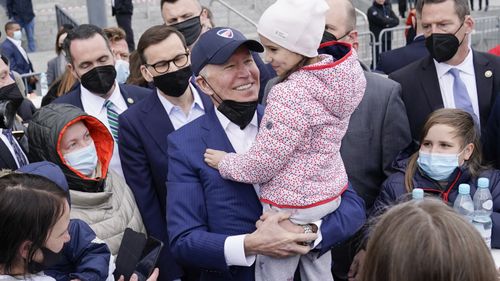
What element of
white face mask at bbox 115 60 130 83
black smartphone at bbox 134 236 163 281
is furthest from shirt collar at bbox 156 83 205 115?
white face mask at bbox 115 60 130 83

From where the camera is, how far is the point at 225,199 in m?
2.82

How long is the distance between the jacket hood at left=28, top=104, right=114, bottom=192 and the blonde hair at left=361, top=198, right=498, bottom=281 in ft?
5.89

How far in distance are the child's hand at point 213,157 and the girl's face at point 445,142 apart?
1350mm

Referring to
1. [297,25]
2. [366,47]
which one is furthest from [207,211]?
[366,47]

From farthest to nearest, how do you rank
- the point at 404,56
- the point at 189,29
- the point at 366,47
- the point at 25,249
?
the point at 366,47
the point at 404,56
the point at 189,29
the point at 25,249

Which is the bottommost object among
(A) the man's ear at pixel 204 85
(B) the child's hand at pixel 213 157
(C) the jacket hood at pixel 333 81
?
(B) the child's hand at pixel 213 157

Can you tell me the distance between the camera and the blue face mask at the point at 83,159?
332 centimetres

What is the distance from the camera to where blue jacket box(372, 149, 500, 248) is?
3.57 metres

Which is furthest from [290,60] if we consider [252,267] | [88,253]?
[88,253]

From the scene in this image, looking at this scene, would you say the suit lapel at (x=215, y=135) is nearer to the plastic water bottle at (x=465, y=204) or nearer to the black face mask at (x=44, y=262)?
the black face mask at (x=44, y=262)

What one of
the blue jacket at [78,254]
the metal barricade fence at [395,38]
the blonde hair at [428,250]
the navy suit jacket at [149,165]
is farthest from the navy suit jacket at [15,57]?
the blonde hair at [428,250]

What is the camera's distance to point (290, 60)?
2816 mm

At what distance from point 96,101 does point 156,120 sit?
0.68 m

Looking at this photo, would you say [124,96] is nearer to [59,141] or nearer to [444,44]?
[59,141]
